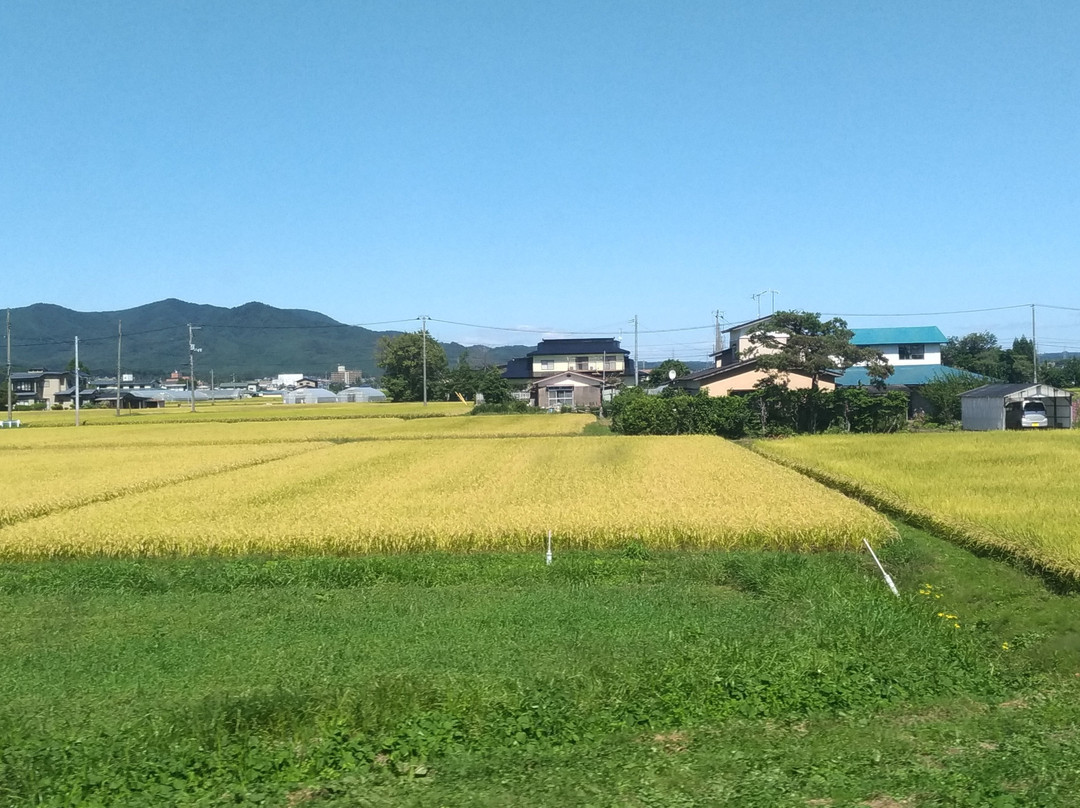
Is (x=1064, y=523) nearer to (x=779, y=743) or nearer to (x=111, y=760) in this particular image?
(x=779, y=743)

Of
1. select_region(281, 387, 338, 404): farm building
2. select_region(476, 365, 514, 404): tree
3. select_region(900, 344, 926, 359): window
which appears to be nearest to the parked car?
select_region(900, 344, 926, 359): window

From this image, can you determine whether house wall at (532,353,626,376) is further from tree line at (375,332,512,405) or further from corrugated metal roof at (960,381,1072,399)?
corrugated metal roof at (960,381,1072,399)

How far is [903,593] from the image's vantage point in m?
12.1

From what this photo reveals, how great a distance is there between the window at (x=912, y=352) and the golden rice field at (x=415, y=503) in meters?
41.9

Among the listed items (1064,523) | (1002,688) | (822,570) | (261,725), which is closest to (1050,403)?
(1064,523)

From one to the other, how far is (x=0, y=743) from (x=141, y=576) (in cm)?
685

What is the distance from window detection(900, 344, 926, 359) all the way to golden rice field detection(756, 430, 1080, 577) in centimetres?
3290

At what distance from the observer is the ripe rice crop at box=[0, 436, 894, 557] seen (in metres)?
15.2

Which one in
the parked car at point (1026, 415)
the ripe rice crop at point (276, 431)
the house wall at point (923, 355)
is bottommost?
the ripe rice crop at point (276, 431)

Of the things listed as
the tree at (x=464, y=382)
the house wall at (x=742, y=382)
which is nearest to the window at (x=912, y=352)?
the house wall at (x=742, y=382)

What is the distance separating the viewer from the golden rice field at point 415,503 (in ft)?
49.9

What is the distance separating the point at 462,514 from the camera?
55.5 ft

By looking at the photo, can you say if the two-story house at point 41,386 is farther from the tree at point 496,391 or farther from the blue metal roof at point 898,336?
the blue metal roof at point 898,336

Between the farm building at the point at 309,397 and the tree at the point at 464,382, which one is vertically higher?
the tree at the point at 464,382
